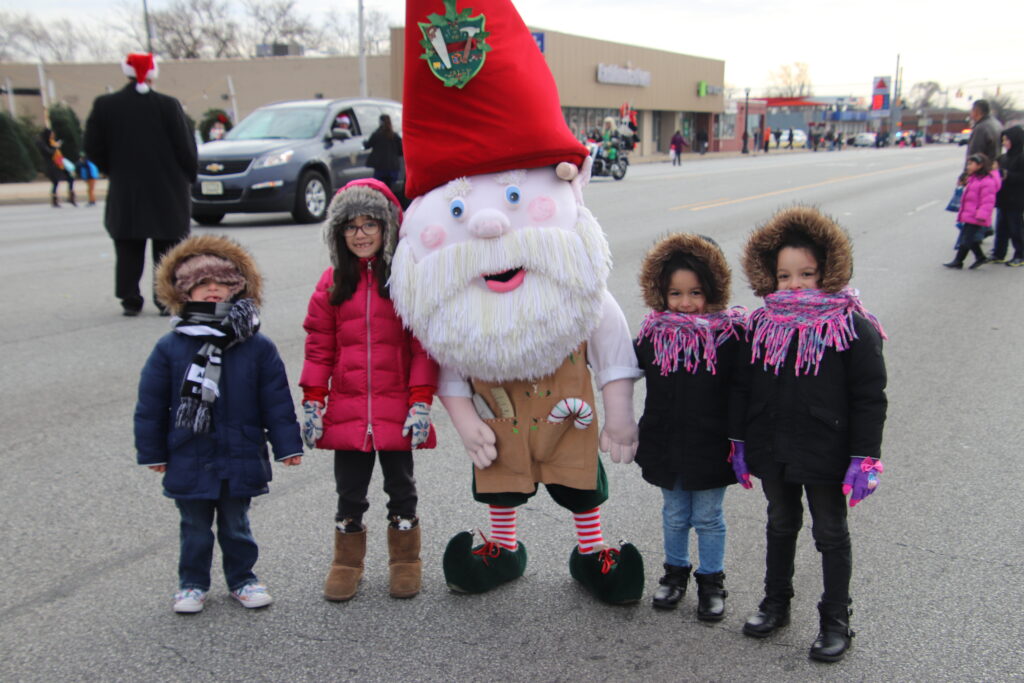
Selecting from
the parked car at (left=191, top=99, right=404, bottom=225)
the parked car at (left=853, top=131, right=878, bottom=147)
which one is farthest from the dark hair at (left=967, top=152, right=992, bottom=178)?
the parked car at (left=853, top=131, right=878, bottom=147)

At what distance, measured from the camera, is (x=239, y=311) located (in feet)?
9.44

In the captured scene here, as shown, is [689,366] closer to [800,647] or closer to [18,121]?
[800,647]

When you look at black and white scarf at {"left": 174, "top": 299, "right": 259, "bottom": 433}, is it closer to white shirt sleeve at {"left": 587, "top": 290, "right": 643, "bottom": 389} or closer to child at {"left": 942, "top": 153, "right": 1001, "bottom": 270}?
white shirt sleeve at {"left": 587, "top": 290, "right": 643, "bottom": 389}

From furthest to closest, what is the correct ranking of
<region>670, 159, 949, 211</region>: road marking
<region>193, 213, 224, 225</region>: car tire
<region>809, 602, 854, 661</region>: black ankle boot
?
<region>670, 159, 949, 211</region>: road marking, <region>193, 213, 224, 225</region>: car tire, <region>809, 602, 854, 661</region>: black ankle boot

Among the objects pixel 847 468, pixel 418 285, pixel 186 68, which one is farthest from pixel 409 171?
pixel 186 68

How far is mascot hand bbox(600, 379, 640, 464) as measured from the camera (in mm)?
2926

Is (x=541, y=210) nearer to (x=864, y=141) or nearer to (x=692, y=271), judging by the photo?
(x=692, y=271)

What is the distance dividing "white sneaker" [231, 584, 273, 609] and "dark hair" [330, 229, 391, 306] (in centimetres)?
101

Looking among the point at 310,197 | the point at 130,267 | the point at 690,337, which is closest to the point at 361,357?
the point at 690,337

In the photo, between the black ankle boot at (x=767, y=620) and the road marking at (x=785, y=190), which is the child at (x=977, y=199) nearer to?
the road marking at (x=785, y=190)

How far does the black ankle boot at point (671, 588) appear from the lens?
298 cm

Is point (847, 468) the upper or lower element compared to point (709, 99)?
lower

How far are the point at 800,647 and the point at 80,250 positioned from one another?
10.5 metres

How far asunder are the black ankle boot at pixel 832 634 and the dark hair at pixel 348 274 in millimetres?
1724
